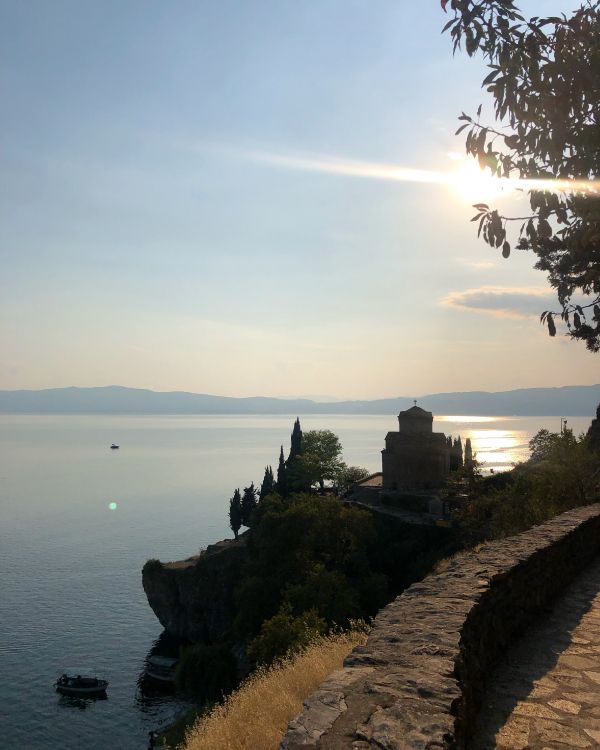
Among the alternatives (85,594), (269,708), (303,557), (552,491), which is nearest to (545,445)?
(303,557)

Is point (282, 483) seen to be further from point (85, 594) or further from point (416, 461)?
point (85, 594)

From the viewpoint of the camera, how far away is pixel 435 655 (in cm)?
479

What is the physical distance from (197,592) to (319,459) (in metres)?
26.2

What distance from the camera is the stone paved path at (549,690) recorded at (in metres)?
4.45

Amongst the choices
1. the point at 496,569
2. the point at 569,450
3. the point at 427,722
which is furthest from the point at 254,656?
the point at 427,722

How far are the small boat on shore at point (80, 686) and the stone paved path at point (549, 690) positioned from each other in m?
39.7

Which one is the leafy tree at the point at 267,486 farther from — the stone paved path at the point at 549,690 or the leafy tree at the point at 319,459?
the stone paved path at the point at 549,690

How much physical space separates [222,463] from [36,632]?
133835 millimetres

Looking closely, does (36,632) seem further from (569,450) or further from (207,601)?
(569,450)

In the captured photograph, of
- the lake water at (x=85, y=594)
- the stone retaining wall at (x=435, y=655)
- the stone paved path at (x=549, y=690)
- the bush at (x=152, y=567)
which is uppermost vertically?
the stone retaining wall at (x=435, y=655)

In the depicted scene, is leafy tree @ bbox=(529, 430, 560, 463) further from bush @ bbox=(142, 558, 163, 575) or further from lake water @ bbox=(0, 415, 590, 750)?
bush @ bbox=(142, 558, 163, 575)

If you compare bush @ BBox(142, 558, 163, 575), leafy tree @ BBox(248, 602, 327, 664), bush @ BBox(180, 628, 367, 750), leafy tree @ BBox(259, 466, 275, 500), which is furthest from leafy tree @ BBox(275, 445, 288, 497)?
bush @ BBox(180, 628, 367, 750)

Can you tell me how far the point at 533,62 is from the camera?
19.1 ft

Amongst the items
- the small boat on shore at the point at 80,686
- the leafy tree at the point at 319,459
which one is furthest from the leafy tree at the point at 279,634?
the leafy tree at the point at 319,459
